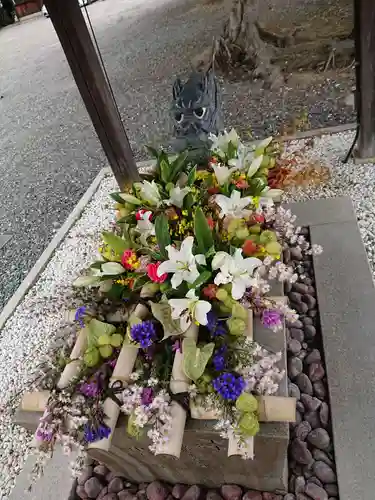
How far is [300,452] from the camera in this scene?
1.24 metres

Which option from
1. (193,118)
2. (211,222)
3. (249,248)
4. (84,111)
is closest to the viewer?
(249,248)

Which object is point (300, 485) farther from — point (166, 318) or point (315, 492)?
point (166, 318)

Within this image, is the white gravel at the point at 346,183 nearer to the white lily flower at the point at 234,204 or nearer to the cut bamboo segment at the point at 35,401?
the white lily flower at the point at 234,204

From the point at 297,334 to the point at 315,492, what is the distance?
534mm

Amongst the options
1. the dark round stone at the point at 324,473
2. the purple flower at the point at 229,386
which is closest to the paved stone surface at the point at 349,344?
the dark round stone at the point at 324,473

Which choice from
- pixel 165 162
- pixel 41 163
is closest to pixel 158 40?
pixel 41 163

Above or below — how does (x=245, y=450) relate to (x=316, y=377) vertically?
above

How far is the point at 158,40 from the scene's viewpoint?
Answer: 6.27 m

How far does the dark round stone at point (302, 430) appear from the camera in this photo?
128cm

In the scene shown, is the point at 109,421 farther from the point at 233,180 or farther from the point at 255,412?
the point at 233,180

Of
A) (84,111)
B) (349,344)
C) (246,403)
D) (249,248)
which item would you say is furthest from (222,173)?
(84,111)

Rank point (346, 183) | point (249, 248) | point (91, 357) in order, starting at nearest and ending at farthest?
1. point (91, 357)
2. point (249, 248)
3. point (346, 183)

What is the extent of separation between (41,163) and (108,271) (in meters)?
3.02

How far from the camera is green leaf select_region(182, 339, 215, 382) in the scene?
102 cm
